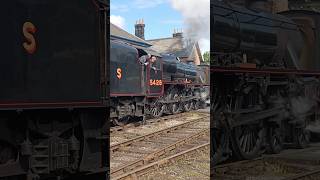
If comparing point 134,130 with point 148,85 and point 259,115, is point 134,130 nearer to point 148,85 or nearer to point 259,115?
point 148,85

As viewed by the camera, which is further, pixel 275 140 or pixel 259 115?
pixel 275 140

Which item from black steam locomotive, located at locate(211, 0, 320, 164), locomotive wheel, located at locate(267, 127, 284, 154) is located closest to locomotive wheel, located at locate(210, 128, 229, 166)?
black steam locomotive, located at locate(211, 0, 320, 164)

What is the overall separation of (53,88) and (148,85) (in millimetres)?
11298

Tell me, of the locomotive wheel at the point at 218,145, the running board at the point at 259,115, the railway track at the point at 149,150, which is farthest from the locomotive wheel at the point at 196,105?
the locomotive wheel at the point at 218,145

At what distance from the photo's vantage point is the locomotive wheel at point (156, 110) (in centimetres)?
1548

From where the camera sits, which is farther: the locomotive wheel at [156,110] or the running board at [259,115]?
the locomotive wheel at [156,110]

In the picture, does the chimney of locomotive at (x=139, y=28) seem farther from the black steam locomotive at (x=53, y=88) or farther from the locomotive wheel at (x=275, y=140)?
the locomotive wheel at (x=275, y=140)

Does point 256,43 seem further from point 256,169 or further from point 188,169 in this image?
point 188,169

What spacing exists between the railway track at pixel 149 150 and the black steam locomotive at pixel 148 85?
115 cm

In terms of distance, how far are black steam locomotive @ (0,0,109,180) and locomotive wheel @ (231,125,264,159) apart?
3.56 ft

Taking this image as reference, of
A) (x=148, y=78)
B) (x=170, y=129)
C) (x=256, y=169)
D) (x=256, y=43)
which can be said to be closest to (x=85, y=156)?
(x=256, y=169)

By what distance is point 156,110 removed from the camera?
15852 mm

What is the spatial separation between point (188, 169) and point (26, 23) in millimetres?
2950

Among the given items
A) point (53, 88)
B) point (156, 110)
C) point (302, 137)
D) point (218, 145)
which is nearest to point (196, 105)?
point (156, 110)
